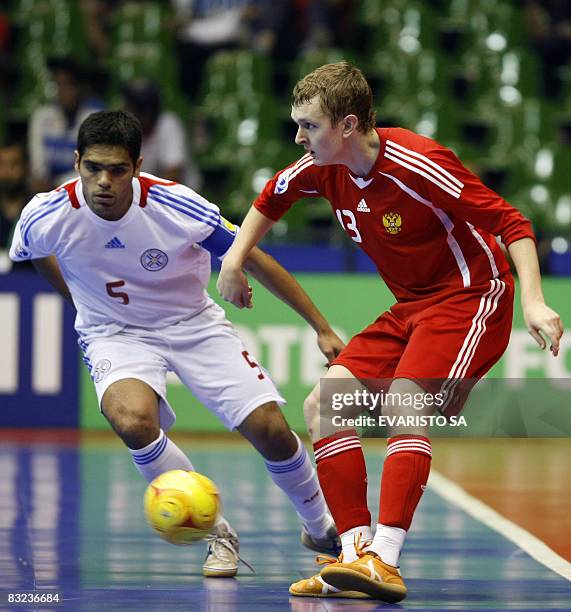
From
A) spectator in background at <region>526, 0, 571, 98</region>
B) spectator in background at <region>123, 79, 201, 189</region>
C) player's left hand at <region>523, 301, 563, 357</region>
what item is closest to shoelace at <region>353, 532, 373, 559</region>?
player's left hand at <region>523, 301, 563, 357</region>

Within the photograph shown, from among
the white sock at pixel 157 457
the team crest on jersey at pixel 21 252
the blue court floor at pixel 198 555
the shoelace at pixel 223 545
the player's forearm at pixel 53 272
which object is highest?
the team crest on jersey at pixel 21 252

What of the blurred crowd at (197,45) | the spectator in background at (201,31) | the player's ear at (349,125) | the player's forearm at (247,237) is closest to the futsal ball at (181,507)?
the player's forearm at (247,237)

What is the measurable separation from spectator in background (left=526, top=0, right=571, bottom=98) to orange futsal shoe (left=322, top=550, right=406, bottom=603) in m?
10.8

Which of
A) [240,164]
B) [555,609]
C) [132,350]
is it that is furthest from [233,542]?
[240,164]

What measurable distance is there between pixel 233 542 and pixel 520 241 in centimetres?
188

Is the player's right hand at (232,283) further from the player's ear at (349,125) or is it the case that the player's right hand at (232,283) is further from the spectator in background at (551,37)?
the spectator in background at (551,37)

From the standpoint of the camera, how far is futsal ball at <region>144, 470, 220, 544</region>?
203 inches

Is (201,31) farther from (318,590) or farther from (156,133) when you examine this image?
(318,590)

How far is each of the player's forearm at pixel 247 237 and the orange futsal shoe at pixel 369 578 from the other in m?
1.26

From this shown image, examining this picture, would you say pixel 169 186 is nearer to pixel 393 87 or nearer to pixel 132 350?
pixel 132 350

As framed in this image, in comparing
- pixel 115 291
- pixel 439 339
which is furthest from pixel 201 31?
pixel 439 339

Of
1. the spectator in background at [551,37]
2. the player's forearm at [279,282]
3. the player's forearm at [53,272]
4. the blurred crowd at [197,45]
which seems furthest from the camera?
the spectator in background at [551,37]

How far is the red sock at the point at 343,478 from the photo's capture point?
17.0 ft

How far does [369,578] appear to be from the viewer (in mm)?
4840
